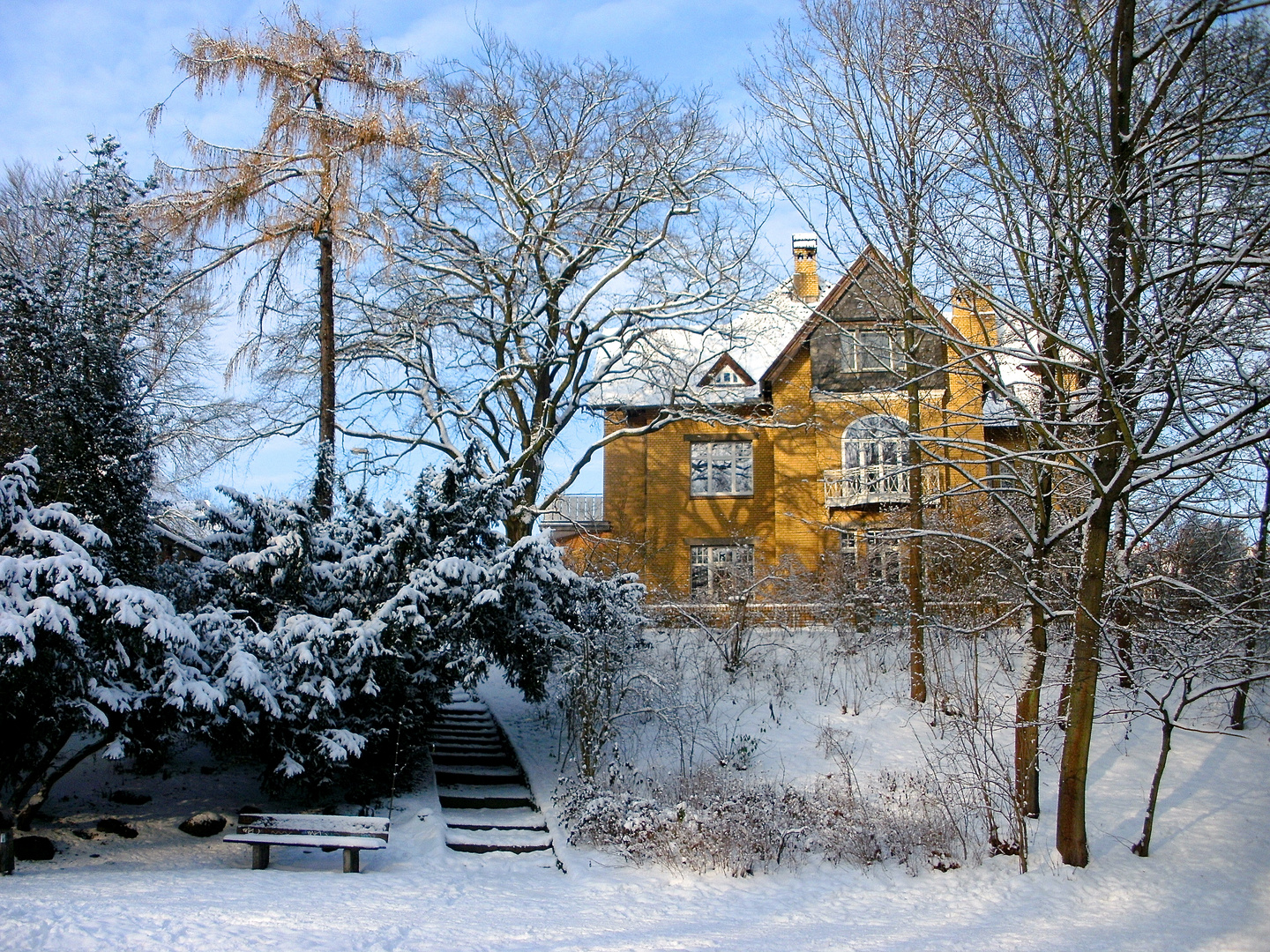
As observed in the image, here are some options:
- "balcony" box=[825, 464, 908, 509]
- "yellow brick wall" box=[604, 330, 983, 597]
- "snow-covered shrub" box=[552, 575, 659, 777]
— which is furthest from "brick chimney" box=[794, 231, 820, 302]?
"snow-covered shrub" box=[552, 575, 659, 777]

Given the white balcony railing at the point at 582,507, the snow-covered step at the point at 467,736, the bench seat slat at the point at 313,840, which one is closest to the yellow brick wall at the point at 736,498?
the white balcony railing at the point at 582,507

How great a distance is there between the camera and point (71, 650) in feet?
29.0

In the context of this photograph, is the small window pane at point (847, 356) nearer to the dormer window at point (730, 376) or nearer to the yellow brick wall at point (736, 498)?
the yellow brick wall at point (736, 498)

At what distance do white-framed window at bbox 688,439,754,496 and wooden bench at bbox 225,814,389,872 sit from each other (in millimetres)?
17892

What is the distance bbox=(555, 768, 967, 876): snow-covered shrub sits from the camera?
410 inches

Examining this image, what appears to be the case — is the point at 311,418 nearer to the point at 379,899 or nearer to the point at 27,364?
the point at 27,364

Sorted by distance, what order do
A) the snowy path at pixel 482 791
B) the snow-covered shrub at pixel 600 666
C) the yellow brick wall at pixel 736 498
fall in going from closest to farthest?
the snowy path at pixel 482 791 < the snow-covered shrub at pixel 600 666 < the yellow brick wall at pixel 736 498

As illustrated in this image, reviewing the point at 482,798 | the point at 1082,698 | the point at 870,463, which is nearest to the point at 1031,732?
the point at 1082,698

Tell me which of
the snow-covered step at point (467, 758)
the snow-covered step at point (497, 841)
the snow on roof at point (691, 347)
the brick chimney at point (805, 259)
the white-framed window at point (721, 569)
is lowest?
the snow-covered step at point (497, 841)

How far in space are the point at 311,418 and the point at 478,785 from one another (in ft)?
26.6

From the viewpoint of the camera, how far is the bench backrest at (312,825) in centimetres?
988

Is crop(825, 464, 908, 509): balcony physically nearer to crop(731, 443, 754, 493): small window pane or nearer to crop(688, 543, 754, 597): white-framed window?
crop(688, 543, 754, 597): white-framed window

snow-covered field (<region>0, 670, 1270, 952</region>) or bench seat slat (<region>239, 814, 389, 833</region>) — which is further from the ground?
bench seat slat (<region>239, 814, 389, 833</region>)

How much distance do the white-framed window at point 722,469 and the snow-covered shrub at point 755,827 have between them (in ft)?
51.2
